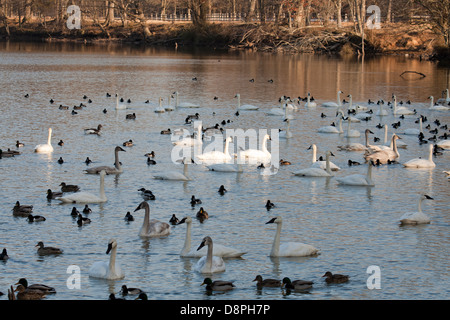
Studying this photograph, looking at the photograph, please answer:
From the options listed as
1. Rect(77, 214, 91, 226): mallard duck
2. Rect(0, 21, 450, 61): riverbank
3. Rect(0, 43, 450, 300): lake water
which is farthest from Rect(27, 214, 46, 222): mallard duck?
Rect(0, 21, 450, 61): riverbank

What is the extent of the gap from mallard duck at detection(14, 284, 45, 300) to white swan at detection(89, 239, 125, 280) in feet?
4.33

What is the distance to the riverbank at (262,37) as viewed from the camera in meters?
80.7

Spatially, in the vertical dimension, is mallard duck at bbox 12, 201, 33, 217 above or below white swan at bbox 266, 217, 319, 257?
above

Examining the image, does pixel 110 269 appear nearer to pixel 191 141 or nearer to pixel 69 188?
pixel 69 188

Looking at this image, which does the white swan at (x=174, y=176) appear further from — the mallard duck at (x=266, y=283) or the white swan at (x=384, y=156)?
the mallard duck at (x=266, y=283)

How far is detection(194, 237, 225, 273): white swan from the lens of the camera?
45.2 ft

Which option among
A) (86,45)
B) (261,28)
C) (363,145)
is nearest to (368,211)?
(363,145)

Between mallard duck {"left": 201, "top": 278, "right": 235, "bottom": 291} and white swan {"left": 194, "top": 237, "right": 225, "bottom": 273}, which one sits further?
white swan {"left": 194, "top": 237, "right": 225, "bottom": 273}

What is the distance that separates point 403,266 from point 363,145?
12698mm

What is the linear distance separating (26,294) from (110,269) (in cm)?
172

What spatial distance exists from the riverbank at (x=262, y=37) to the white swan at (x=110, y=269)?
61595 millimetres

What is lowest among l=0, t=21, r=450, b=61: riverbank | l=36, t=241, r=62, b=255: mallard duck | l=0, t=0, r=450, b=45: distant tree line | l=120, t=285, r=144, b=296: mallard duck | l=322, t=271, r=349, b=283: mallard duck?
l=322, t=271, r=349, b=283: mallard duck

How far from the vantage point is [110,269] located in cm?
1346

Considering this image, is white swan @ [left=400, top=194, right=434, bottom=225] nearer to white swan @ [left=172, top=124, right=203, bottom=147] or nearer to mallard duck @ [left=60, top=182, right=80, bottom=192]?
mallard duck @ [left=60, top=182, right=80, bottom=192]
